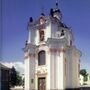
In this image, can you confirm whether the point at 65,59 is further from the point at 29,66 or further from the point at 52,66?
the point at 29,66

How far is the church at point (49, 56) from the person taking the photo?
27969 mm

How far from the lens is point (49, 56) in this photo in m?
28.1

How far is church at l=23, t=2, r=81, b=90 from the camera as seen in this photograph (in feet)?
91.8

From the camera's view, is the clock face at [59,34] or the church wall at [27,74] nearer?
the clock face at [59,34]

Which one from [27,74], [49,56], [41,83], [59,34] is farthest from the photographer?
[27,74]

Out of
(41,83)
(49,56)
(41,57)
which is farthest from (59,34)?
(41,83)

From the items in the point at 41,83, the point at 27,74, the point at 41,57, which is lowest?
the point at 41,83

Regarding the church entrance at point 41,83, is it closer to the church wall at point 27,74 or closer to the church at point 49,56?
the church at point 49,56

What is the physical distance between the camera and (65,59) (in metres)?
29.1

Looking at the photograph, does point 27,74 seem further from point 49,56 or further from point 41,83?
point 49,56

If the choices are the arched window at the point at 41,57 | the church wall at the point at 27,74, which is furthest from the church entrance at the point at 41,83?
the arched window at the point at 41,57

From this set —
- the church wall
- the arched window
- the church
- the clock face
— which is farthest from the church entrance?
the clock face

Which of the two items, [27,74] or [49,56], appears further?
[27,74]

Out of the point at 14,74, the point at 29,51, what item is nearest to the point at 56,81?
the point at 29,51
